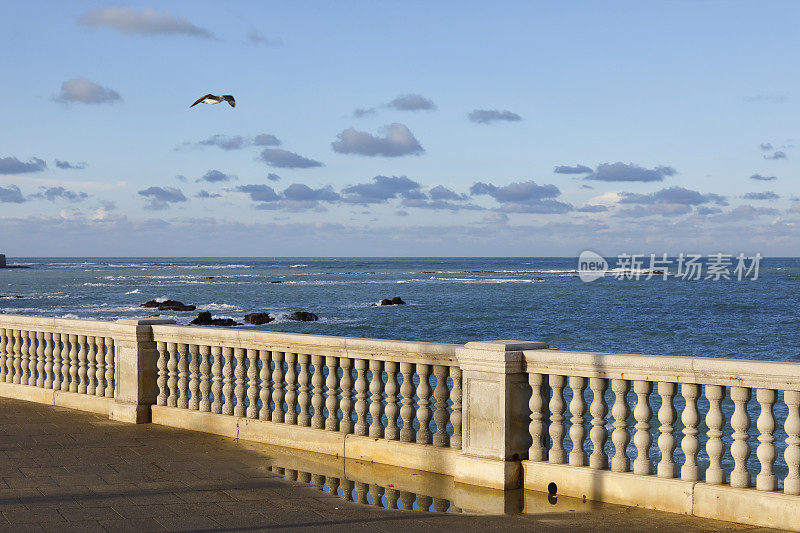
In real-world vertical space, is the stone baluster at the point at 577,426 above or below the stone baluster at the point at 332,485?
above

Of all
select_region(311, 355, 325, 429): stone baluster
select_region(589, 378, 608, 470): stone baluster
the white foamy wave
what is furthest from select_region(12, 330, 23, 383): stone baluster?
the white foamy wave

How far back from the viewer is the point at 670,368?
687 cm

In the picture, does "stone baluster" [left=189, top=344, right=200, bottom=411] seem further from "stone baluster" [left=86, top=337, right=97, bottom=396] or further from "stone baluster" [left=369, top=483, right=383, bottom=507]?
"stone baluster" [left=369, top=483, right=383, bottom=507]

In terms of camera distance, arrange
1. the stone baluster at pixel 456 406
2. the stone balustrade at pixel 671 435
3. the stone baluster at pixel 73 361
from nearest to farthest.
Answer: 1. the stone balustrade at pixel 671 435
2. the stone baluster at pixel 456 406
3. the stone baluster at pixel 73 361

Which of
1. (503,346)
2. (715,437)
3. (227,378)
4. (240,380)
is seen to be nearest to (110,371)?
(227,378)

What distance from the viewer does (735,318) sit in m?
58.9

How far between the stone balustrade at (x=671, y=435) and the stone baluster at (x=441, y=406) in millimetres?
920

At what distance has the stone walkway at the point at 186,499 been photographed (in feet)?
21.3

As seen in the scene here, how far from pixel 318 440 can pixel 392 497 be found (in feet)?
6.24

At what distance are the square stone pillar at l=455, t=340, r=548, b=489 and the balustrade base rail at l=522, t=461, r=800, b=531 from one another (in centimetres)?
20

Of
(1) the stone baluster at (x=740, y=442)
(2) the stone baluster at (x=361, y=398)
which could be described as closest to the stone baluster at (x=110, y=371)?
(2) the stone baluster at (x=361, y=398)

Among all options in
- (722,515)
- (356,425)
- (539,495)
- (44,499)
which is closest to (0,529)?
(44,499)

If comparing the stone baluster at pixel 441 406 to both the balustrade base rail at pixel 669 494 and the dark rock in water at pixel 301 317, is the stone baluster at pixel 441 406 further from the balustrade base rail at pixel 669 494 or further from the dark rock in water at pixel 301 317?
the dark rock in water at pixel 301 317

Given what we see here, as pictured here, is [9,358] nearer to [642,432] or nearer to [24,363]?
[24,363]
